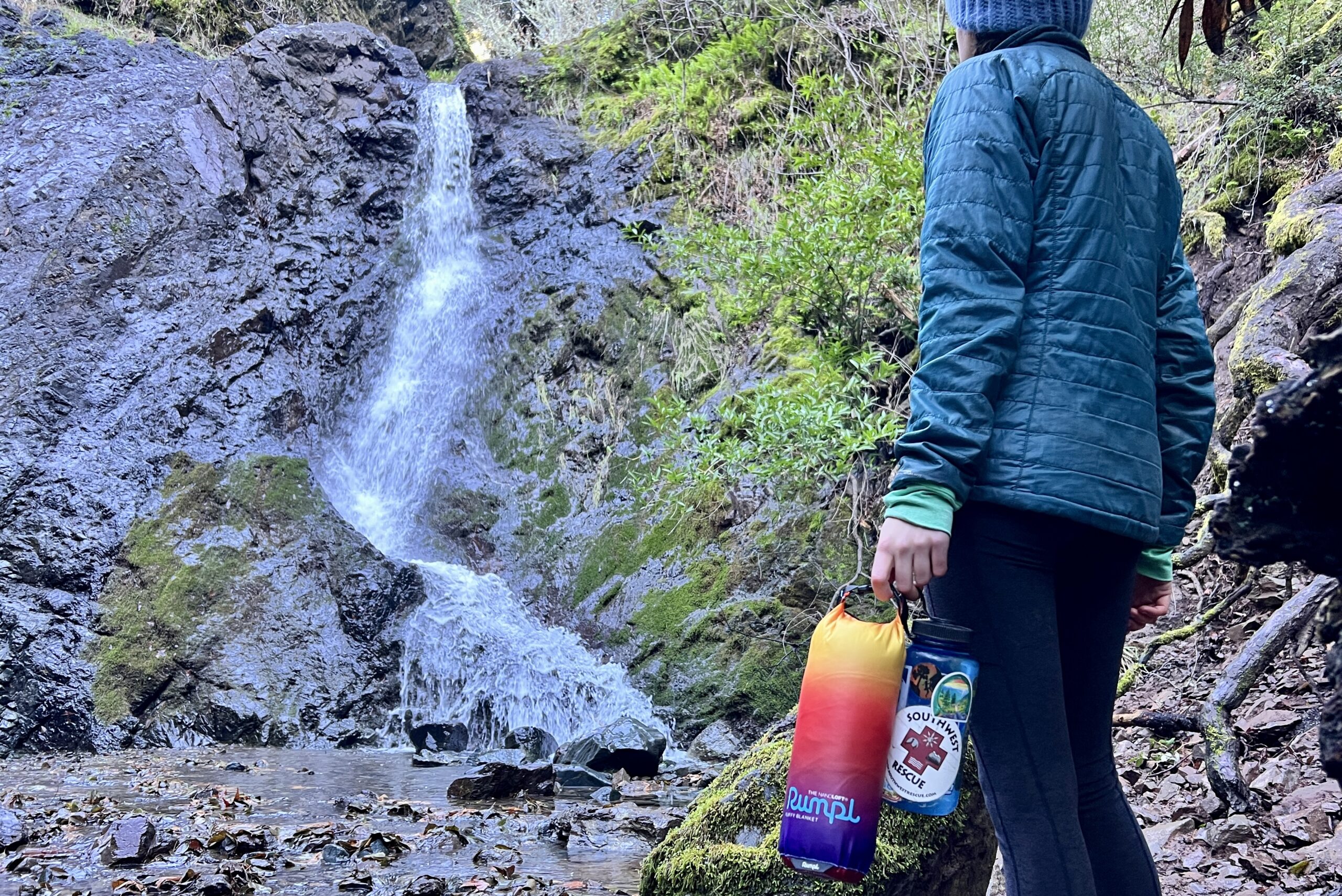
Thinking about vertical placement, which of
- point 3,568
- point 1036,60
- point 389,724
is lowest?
point 389,724

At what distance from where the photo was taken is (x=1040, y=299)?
163cm

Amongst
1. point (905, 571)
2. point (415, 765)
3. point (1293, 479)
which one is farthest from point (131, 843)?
point (1293, 479)

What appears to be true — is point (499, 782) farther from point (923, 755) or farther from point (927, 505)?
point (927, 505)

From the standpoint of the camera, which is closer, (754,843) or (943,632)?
(943,632)

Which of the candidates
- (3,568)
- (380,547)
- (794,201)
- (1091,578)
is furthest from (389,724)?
(1091,578)

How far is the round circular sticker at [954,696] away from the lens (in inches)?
62.4

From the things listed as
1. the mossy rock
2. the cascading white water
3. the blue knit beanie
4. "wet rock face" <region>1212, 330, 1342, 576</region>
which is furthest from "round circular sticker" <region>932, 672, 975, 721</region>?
the cascading white water

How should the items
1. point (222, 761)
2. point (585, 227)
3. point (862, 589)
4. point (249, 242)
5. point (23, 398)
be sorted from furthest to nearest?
point (585, 227) → point (249, 242) → point (23, 398) → point (222, 761) → point (862, 589)

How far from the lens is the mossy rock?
2326mm

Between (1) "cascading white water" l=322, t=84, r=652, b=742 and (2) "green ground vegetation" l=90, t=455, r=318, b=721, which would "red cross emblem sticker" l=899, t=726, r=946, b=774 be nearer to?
(1) "cascading white water" l=322, t=84, r=652, b=742

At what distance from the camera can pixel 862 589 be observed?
1.90m

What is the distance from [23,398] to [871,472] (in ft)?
22.4

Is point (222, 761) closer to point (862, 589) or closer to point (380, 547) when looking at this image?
point (380, 547)

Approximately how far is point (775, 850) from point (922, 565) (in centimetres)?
122
